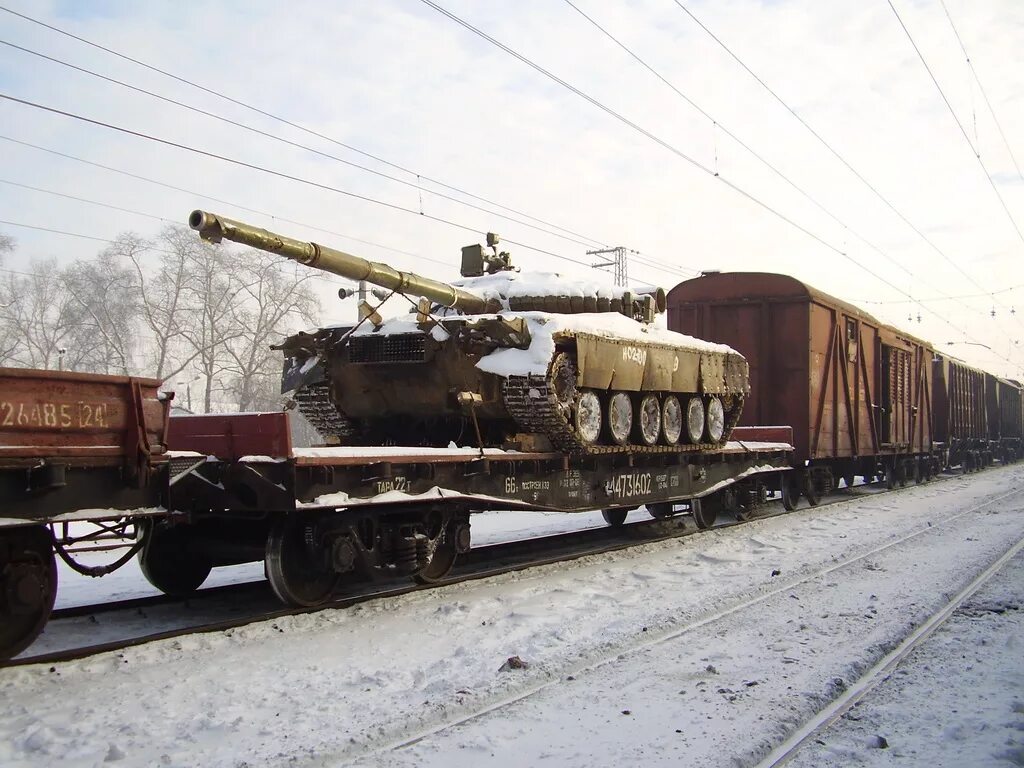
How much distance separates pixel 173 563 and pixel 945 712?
5858 millimetres

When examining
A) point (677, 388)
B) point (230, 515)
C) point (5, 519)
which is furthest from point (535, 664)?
point (677, 388)

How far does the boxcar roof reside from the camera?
1552 centimetres

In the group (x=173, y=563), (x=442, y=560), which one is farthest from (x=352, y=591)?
(x=173, y=563)

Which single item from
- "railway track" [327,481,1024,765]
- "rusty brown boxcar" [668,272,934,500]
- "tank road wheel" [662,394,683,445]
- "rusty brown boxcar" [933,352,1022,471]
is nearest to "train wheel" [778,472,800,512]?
"rusty brown boxcar" [668,272,934,500]

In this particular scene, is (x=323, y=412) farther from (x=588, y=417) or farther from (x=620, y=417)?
(x=620, y=417)

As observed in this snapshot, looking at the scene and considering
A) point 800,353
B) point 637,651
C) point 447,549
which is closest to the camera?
point 637,651

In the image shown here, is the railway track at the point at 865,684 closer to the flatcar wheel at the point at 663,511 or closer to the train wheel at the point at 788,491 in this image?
the flatcar wheel at the point at 663,511

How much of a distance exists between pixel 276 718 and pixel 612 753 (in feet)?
5.54

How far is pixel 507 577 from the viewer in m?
8.70

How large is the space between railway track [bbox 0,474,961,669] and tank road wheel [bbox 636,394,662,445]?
129 cm

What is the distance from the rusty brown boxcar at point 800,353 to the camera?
15.5m

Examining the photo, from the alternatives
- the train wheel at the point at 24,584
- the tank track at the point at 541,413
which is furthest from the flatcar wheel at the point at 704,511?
the train wheel at the point at 24,584

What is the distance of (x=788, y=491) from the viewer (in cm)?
1556

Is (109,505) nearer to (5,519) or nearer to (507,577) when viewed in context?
(5,519)
